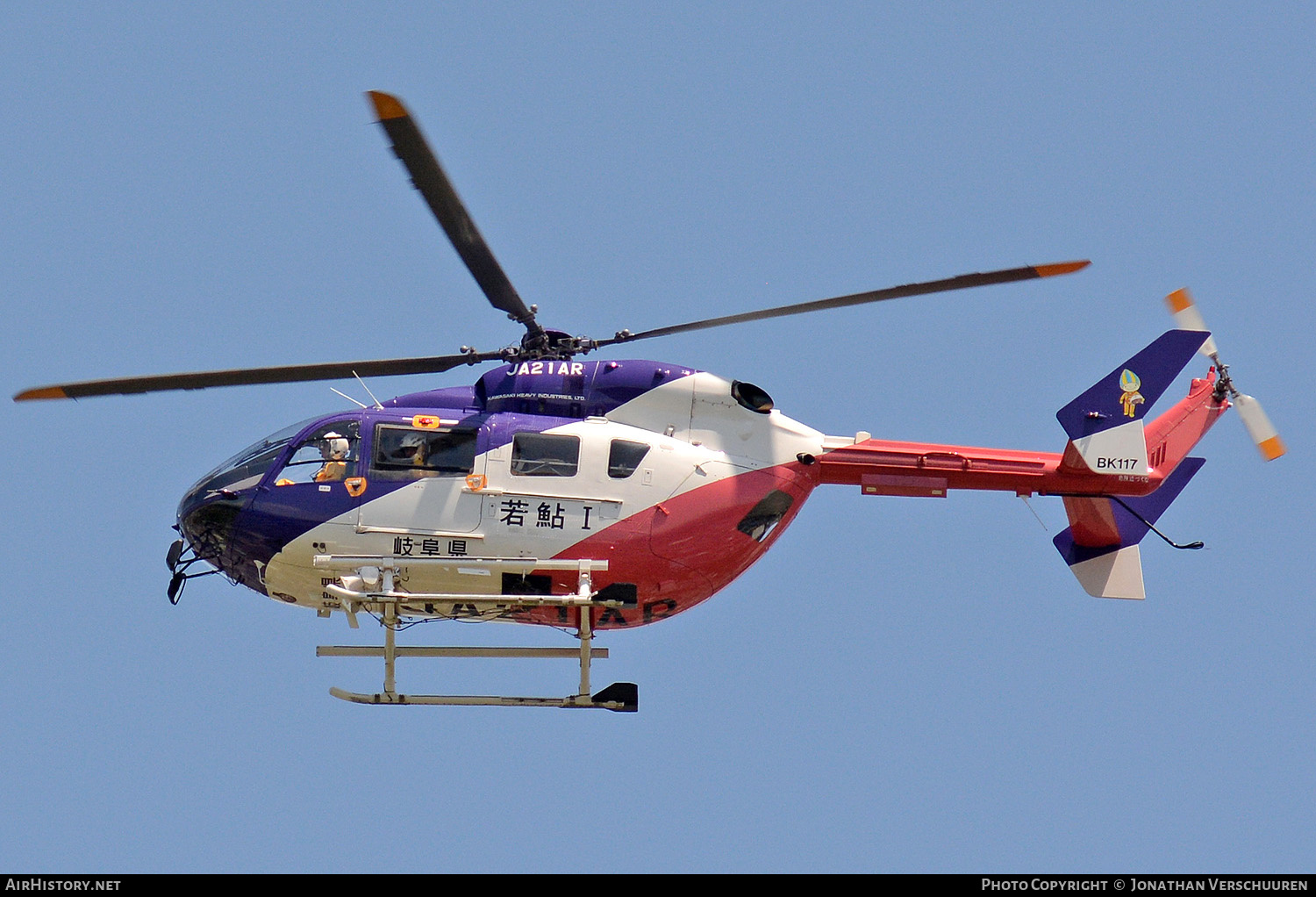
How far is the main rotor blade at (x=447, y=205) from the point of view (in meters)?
14.3

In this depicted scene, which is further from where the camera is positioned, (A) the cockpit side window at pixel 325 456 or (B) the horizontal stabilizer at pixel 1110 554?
(B) the horizontal stabilizer at pixel 1110 554

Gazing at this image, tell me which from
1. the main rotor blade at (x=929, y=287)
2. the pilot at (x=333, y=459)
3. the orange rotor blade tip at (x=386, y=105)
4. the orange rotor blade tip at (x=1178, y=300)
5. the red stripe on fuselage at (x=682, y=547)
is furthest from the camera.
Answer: the orange rotor blade tip at (x=1178, y=300)

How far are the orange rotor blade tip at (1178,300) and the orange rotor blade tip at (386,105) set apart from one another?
8.25 m

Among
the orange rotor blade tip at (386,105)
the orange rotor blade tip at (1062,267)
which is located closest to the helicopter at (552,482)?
the orange rotor blade tip at (1062,267)

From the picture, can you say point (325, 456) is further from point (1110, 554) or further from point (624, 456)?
point (1110, 554)

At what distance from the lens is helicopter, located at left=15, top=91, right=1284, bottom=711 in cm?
1684

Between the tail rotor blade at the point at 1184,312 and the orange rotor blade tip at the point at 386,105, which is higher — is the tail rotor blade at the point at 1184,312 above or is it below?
below

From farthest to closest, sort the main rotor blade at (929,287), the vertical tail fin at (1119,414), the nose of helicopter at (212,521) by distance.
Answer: the vertical tail fin at (1119,414) → the nose of helicopter at (212,521) → the main rotor blade at (929,287)

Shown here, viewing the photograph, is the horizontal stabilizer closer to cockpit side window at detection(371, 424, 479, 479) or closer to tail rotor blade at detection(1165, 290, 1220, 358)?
tail rotor blade at detection(1165, 290, 1220, 358)

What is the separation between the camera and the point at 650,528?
55.6 feet

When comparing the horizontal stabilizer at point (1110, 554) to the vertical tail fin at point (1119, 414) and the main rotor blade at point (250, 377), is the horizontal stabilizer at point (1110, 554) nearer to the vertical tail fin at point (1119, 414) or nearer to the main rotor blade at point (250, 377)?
the vertical tail fin at point (1119, 414)

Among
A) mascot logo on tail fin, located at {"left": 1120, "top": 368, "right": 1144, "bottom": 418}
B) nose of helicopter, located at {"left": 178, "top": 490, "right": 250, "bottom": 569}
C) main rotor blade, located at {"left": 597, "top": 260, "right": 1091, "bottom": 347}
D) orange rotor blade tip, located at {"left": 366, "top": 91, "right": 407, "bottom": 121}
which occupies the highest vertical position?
orange rotor blade tip, located at {"left": 366, "top": 91, "right": 407, "bottom": 121}

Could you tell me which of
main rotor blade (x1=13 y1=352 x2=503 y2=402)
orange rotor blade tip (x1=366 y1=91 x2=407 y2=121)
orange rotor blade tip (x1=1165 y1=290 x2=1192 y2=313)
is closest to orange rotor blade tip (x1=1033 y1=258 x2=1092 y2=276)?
orange rotor blade tip (x1=1165 y1=290 x2=1192 y2=313)
